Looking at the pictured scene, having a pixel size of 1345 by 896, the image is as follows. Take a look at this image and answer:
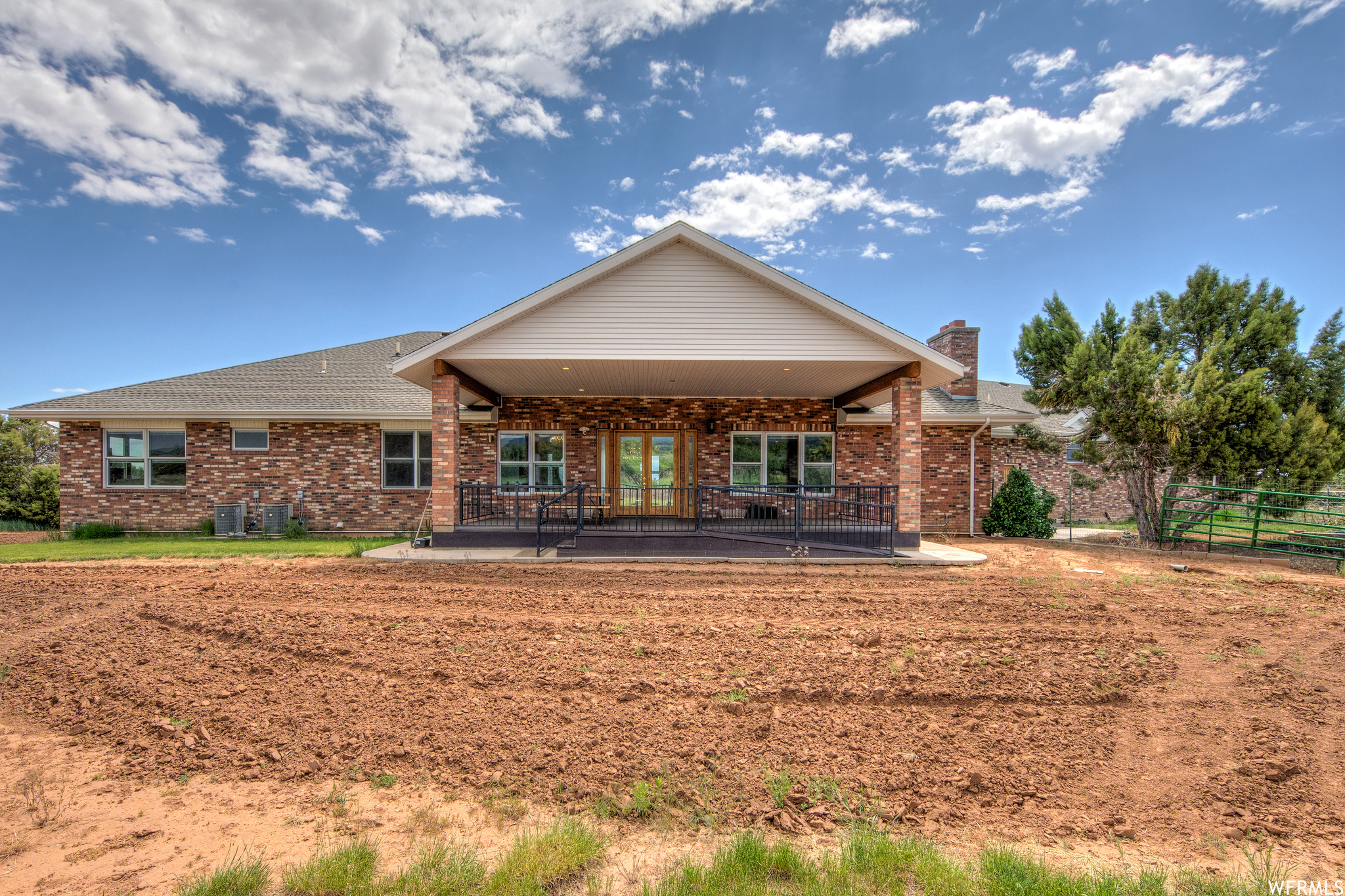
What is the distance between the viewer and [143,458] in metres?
13.9

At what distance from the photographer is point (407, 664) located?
4.96 m

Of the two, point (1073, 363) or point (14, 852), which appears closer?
point (14, 852)

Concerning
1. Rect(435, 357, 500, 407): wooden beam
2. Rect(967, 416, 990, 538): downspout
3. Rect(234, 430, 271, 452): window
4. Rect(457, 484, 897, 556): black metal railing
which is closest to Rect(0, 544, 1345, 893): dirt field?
Rect(457, 484, 897, 556): black metal railing

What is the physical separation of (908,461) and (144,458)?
1758 centimetres

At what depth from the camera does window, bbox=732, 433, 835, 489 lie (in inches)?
556

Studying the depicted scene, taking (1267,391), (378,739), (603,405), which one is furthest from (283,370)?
(1267,391)

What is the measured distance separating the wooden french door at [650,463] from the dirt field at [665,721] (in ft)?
21.6

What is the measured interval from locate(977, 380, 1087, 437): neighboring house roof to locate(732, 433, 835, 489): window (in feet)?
22.3

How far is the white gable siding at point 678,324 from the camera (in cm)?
1016

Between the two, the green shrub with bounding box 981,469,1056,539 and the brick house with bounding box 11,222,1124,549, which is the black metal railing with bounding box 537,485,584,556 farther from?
the green shrub with bounding box 981,469,1056,539

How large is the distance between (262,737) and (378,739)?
79cm

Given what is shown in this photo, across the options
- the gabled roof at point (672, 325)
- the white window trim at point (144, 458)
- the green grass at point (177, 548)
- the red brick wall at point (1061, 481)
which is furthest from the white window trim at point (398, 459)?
the red brick wall at point (1061, 481)

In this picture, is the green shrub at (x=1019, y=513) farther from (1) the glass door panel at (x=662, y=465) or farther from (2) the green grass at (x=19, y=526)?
(2) the green grass at (x=19, y=526)

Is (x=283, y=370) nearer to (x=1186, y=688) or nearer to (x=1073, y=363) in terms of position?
(x=1186, y=688)
